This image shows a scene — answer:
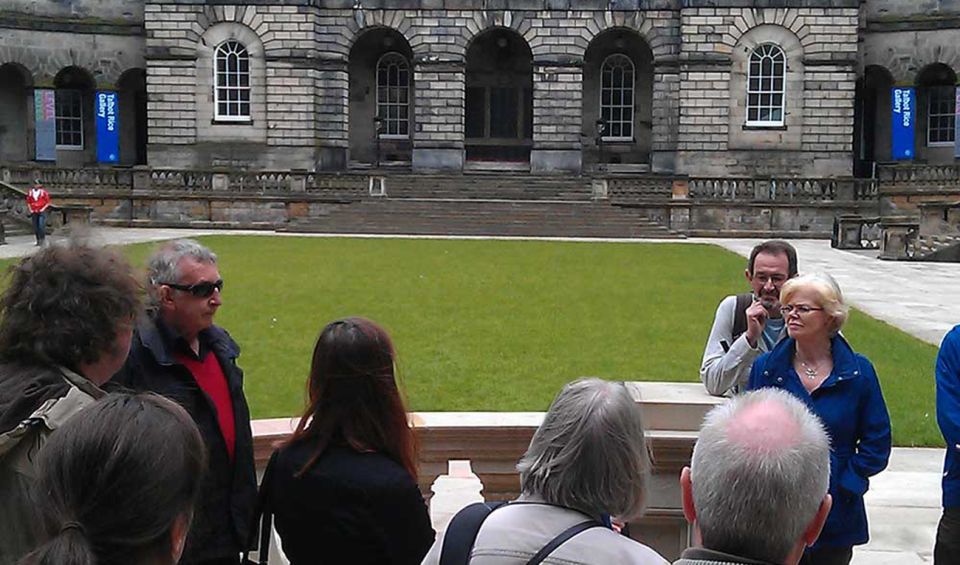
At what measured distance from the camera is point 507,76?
42.1 metres

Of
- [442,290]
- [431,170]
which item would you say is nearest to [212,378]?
[442,290]

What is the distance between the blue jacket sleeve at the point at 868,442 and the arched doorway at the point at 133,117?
41466mm

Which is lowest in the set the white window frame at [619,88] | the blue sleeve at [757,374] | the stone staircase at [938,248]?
the stone staircase at [938,248]

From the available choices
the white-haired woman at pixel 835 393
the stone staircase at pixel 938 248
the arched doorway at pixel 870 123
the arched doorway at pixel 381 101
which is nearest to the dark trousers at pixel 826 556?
the white-haired woman at pixel 835 393

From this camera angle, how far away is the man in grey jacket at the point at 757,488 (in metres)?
2.75

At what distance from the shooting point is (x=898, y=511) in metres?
7.36

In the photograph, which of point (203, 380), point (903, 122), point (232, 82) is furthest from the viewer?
point (232, 82)

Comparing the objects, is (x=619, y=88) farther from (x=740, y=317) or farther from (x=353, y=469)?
(x=353, y=469)

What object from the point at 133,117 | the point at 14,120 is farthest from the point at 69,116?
the point at 133,117

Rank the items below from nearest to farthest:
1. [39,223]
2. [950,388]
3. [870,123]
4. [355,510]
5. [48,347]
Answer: [48,347], [355,510], [950,388], [39,223], [870,123]

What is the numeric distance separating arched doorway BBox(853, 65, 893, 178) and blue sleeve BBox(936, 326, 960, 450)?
129 feet

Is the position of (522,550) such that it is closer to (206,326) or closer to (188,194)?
(206,326)

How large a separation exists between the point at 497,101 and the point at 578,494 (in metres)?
39.5

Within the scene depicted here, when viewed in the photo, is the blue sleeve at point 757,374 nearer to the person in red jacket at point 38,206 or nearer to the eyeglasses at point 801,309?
the eyeglasses at point 801,309
